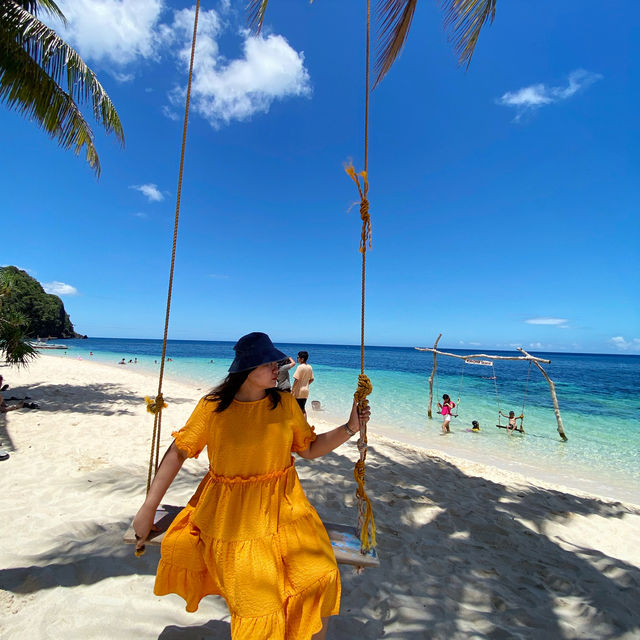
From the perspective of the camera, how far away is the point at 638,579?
269 centimetres

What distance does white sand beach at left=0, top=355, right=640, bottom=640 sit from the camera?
1946 millimetres

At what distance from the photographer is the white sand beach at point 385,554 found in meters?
1.95

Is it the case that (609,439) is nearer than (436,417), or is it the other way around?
(609,439)

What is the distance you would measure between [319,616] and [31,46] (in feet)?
28.7

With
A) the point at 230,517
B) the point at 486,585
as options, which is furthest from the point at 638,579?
the point at 230,517

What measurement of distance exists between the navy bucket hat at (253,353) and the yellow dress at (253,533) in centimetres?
19

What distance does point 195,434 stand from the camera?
Answer: 5.20ft

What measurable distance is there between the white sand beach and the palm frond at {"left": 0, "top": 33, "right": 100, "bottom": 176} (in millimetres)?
5412

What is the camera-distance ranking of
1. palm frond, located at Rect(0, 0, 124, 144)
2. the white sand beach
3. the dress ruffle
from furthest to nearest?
palm frond, located at Rect(0, 0, 124, 144)
the white sand beach
the dress ruffle

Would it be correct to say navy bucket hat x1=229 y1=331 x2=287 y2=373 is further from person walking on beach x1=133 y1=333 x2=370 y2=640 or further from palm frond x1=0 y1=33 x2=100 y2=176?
palm frond x1=0 y1=33 x2=100 y2=176

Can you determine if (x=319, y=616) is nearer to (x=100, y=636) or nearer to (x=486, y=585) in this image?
(x=100, y=636)

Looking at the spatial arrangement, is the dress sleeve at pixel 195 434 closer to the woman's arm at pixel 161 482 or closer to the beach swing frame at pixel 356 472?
the woman's arm at pixel 161 482

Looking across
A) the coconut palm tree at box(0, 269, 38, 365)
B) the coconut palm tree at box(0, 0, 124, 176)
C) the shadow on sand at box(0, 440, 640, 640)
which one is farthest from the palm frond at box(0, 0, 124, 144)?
the shadow on sand at box(0, 440, 640, 640)

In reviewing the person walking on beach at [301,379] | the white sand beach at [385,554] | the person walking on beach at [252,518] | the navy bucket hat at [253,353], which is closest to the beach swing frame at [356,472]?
the person walking on beach at [252,518]
